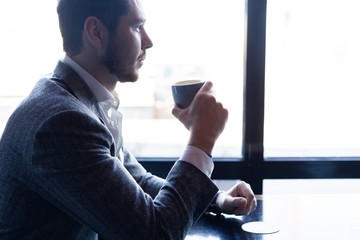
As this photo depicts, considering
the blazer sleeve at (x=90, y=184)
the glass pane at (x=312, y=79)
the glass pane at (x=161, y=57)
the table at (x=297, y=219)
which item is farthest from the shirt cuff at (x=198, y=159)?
the glass pane at (x=312, y=79)

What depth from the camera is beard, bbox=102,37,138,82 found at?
105cm

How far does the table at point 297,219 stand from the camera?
1066mm

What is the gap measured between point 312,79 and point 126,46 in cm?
106

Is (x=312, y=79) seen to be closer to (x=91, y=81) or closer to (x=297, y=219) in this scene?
(x=297, y=219)

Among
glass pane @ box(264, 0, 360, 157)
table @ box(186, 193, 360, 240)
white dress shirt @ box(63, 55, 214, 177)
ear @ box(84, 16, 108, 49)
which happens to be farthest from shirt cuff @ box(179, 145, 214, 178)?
glass pane @ box(264, 0, 360, 157)

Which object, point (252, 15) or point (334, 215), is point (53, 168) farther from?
point (252, 15)

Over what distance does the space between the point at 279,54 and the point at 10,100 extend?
3.76ft

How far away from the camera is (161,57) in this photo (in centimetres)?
183

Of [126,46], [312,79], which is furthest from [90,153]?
[312,79]

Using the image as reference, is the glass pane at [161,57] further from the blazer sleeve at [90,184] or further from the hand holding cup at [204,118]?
the blazer sleeve at [90,184]

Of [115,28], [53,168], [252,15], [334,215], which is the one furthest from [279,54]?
[53,168]

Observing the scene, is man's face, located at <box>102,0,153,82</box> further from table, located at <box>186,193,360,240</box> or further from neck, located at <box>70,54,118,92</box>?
table, located at <box>186,193,360,240</box>

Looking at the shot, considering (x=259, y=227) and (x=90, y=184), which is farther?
(x=259, y=227)

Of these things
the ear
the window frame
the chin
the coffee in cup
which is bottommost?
the window frame
